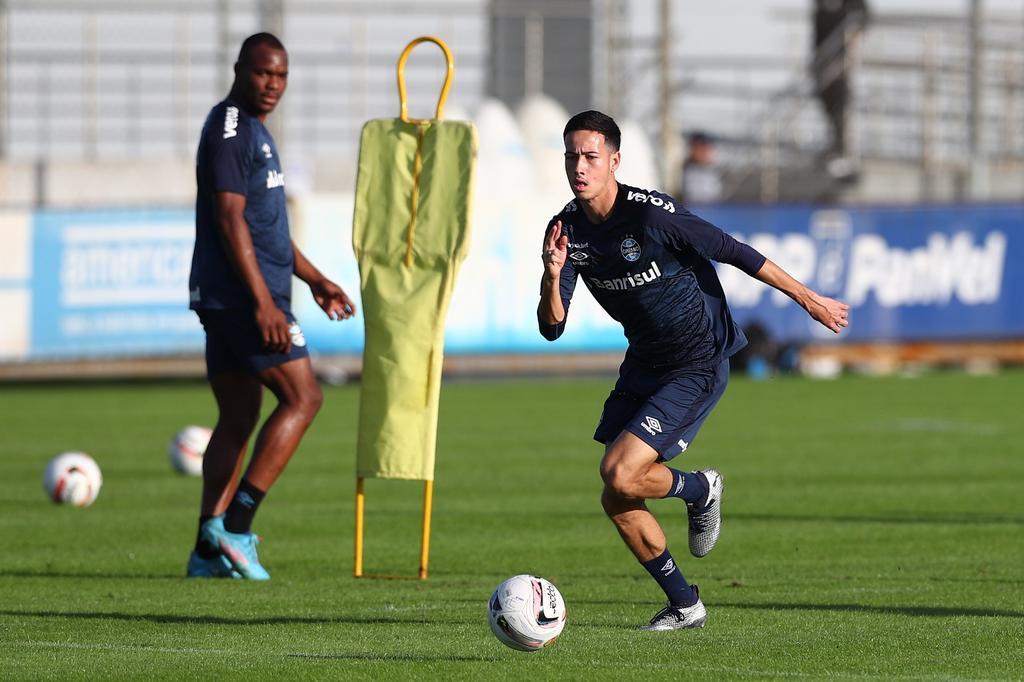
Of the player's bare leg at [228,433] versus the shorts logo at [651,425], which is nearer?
the shorts logo at [651,425]

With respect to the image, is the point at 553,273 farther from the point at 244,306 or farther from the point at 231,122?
the point at 231,122

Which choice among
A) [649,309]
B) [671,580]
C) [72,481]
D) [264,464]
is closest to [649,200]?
[649,309]

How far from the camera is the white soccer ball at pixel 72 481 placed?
1255 cm

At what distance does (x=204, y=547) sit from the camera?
9.38 meters

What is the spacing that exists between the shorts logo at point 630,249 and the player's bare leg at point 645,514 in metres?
0.72

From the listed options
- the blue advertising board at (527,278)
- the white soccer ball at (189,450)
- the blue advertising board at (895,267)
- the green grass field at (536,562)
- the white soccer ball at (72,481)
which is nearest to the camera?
the green grass field at (536,562)

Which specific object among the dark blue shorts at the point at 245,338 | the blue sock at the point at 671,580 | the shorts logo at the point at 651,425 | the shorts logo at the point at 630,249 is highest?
the shorts logo at the point at 630,249

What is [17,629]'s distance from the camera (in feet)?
25.3

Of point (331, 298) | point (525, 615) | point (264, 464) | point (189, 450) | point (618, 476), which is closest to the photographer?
point (525, 615)

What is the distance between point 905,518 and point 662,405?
4395 mm

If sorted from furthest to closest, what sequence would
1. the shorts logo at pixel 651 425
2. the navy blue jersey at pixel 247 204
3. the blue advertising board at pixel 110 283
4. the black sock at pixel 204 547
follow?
the blue advertising board at pixel 110 283
the black sock at pixel 204 547
the navy blue jersey at pixel 247 204
the shorts logo at pixel 651 425

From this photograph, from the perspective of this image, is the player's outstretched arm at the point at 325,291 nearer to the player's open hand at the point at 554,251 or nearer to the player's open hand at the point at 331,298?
the player's open hand at the point at 331,298

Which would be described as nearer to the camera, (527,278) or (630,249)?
(630,249)

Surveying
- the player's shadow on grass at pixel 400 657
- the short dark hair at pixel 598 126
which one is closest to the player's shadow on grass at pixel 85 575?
the player's shadow on grass at pixel 400 657
